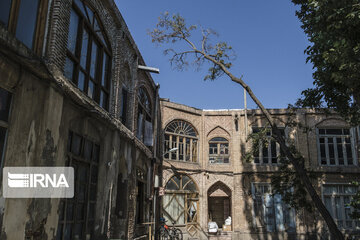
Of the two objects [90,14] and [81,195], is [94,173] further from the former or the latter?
[90,14]

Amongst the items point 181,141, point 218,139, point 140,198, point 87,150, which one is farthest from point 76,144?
point 218,139

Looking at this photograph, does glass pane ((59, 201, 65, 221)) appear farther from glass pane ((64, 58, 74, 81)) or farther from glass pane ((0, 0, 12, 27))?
glass pane ((0, 0, 12, 27))

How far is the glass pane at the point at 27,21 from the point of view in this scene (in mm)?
5523

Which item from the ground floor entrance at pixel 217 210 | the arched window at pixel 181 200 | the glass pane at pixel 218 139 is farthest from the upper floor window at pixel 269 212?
the arched window at pixel 181 200

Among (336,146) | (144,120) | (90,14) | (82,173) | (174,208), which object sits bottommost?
(174,208)

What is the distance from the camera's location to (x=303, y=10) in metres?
10.6

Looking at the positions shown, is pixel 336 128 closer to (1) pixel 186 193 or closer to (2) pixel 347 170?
(2) pixel 347 170

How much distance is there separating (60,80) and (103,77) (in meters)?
3.38

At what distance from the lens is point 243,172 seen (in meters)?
18.6

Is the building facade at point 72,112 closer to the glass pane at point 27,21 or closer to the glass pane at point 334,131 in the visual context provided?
the glass pane at point 27,21

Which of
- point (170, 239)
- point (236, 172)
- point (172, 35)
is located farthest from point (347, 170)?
point (172, 35)

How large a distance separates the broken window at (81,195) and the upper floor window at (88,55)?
4.46 ft

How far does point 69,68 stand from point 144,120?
7.22m

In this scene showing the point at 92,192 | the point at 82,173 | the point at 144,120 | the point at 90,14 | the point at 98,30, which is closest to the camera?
the point at 82,173
